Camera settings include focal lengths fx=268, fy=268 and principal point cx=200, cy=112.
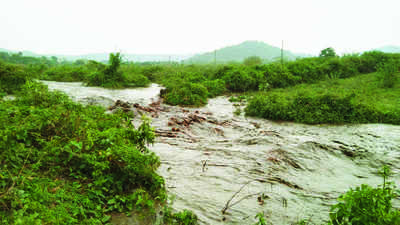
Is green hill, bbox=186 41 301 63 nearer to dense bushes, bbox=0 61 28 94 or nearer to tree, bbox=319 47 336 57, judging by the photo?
tree, bbox=319 47 336 57

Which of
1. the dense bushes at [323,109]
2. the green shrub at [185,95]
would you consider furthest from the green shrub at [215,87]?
the dense bushes at [323,109]

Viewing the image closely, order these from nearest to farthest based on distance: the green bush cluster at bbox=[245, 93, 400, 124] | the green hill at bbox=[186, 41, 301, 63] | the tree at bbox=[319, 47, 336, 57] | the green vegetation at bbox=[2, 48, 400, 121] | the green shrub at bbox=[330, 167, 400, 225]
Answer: the green shrub at bbox=[330, 167, 400, 225], the green bush cluster at bbox=[245, 93, 400, 124], the green vegetation at bbox=[2, 48, 400, 121], the tree at bbox=[319, 47, 336, 57], the green hill at bbox=[186, 41, 301, 63]

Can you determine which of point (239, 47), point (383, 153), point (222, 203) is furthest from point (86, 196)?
point (239, 47)

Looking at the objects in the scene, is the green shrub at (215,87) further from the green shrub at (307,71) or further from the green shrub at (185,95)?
the green shrub at (307,71)

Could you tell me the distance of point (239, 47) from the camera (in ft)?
379

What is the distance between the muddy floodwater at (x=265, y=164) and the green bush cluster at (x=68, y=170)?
676 mm

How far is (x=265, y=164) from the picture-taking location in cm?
484

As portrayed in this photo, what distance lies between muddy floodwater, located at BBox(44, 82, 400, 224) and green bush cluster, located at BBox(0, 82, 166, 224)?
68cm

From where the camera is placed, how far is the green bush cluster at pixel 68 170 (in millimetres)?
2387

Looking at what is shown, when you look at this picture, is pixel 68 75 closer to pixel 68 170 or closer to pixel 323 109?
pixel 323 109

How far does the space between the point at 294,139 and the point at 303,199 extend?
3.11 m

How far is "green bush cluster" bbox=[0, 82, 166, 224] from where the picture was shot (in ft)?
7.83

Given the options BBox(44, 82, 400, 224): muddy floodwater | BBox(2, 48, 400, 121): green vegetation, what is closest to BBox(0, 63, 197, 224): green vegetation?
BBox(44, 82, 400, 224): muddy floodwater

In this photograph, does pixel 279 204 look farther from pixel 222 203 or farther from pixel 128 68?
pixel 128 68
